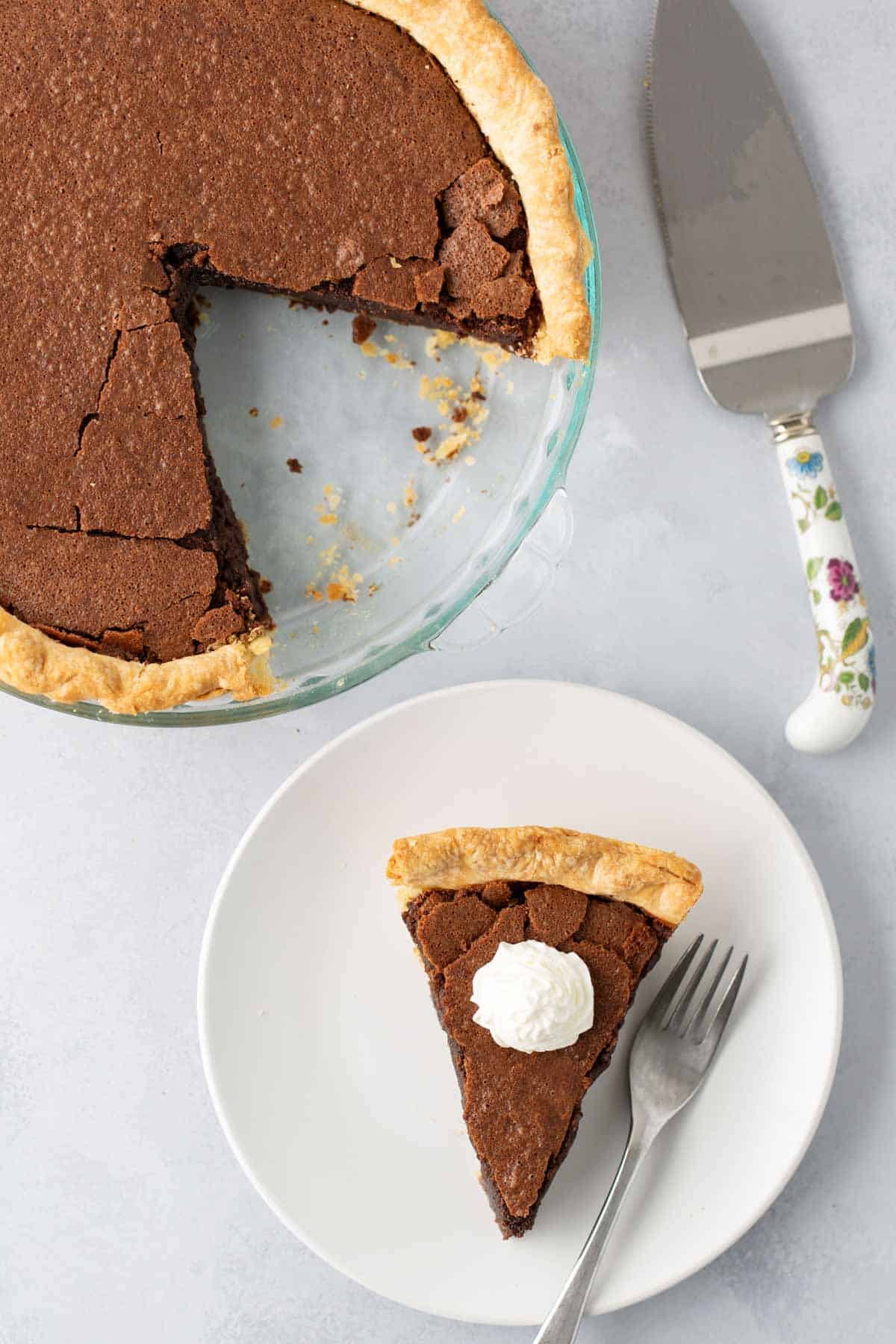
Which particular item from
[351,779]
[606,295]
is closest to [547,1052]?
[351,779]

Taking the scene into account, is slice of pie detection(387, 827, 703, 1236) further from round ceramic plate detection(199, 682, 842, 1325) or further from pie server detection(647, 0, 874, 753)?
pie server detection(647, 0, 874, 753)

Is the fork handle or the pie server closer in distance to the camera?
the fork handle

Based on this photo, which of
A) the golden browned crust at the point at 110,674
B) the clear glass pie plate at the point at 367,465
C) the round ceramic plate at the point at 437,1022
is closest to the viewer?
the golden browned crust at the point at 110,674

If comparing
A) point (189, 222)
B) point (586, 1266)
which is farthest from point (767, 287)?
point (586, 1266)

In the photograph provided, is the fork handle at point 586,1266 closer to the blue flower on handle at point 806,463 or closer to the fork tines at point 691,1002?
the fork tines at point 691,1002

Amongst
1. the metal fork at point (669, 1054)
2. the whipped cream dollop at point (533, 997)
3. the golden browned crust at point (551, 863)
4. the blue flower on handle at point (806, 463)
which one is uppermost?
the blue flower on handle at point (806, 463)

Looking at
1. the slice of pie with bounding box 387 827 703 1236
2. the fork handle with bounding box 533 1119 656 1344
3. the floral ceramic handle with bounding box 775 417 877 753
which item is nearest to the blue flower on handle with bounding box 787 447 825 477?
the floral ceramic handle with bounding box 775 417 877 753

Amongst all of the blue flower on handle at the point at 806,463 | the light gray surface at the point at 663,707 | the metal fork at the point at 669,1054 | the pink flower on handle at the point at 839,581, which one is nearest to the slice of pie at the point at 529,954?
the metal fork at the point at 669,1054
